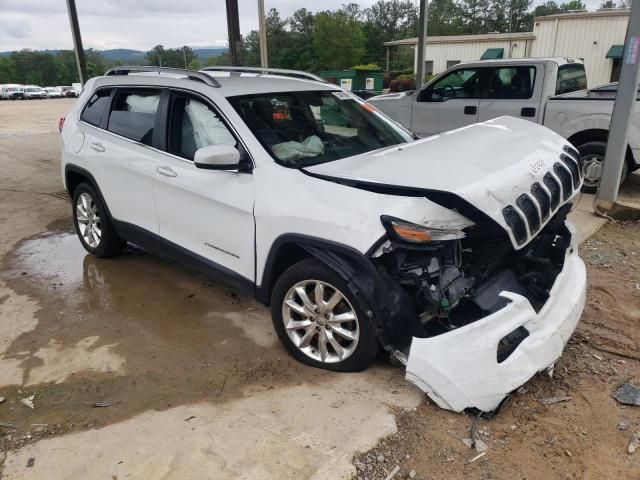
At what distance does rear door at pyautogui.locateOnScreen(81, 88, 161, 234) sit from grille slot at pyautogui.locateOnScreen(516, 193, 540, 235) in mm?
2671

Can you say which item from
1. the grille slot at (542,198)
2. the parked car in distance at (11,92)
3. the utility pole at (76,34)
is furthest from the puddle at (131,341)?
the parked car in distance at (11,92)

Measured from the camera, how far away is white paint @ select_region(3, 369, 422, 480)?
8.06 feet

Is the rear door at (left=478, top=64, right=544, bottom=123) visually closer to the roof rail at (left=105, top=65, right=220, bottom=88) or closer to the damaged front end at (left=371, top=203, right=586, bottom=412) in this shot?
the damaged front end at (left=371, top=203, right=586, bottom=412)

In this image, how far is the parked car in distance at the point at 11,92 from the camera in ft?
168

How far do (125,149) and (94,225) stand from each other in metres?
1.19

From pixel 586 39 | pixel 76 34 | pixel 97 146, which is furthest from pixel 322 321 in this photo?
pixel 586 39

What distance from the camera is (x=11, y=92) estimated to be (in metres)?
51.3

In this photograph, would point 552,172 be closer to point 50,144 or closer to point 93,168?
point 93,168

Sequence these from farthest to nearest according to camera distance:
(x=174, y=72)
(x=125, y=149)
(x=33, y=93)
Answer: (x=33, y=93), (x=125, y=149), (x=174, y=72)

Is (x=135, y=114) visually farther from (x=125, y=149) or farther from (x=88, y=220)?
(x=88, y=220)

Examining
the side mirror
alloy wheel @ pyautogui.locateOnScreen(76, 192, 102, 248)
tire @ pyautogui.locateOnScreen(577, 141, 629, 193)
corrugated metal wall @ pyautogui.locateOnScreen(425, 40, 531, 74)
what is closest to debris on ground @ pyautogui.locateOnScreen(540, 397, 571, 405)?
the side mirror

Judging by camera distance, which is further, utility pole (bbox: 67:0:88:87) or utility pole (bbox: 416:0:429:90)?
utility pole (bbox: 67:0:88:87)

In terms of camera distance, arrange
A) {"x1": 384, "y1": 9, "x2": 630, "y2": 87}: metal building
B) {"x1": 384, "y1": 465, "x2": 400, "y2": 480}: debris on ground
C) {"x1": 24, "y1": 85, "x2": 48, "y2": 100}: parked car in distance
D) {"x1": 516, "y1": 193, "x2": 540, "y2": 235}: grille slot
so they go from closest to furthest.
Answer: {"x1": 384, "y1": 465, "x2": 400, "y2": 480}: debris on ground → {"x1": 516, "y1": 193, "x2": 540, "y2": 235}: grille slot → {"x1": 384, "y1": 9, "x2": 630, "y2": 87}: metal building → {"x1": 24, "y1": 85, "x2": 48, "y2": 100}: parked car in distance

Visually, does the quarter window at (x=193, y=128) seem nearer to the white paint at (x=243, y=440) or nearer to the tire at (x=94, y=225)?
the tire at (x=94, y=225)
